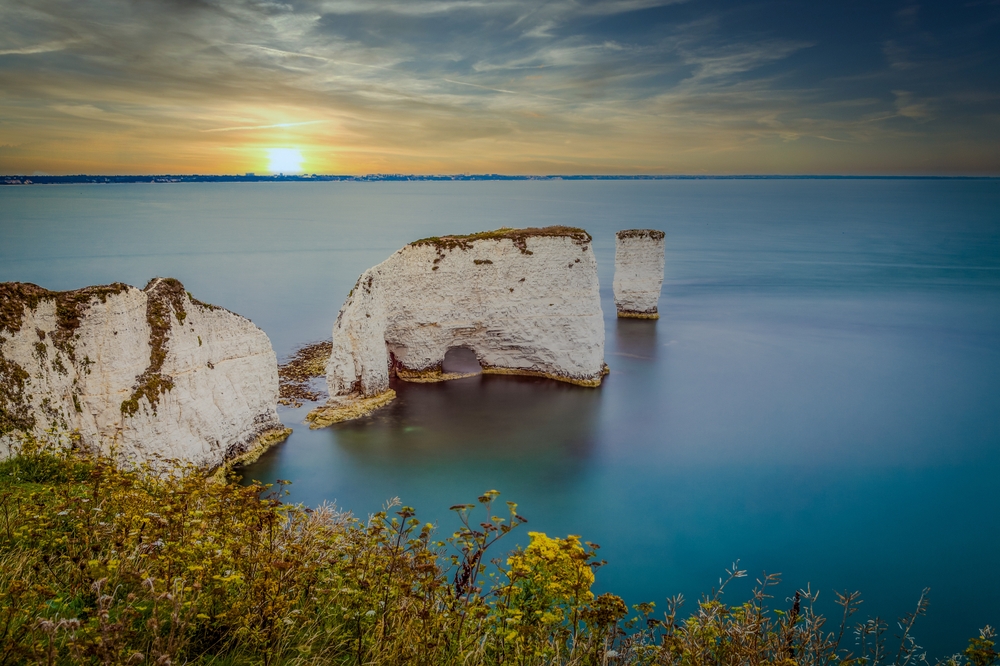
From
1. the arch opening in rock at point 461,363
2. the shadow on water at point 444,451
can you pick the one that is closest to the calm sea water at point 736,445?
the shadow on water at point 444,451

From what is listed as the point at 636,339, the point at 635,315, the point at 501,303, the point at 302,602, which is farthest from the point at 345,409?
the point at 635,315

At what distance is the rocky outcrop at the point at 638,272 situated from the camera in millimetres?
38281

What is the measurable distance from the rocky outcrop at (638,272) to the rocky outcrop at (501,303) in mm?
11622

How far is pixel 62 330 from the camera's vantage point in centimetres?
1380

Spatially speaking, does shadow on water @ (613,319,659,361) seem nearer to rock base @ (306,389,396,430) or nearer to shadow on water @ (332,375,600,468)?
shadow on water @ (332,375,600,468)

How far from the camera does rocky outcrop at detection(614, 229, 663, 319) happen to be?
38.3m

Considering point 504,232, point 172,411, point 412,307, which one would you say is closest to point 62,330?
point 172,411

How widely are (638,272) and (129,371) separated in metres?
31.0

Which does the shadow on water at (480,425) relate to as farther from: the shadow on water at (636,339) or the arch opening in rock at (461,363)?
the shadow on water at (636,339)

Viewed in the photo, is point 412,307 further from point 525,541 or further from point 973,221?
point 973,221

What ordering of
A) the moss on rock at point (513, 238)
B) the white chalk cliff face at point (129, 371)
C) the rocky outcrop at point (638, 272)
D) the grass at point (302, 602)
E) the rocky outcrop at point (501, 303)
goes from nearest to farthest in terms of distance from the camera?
the grass at point (302, 602) → the white chalk cliff face at point (129, 371) → the rocky outcrop at point (501, 303) → the moss on rock at point (513, 238) → the rocky outcrop at point (638, 272)

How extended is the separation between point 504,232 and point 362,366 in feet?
30.7

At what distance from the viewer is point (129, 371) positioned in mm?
14961

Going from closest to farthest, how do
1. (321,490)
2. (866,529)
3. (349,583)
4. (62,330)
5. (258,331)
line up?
1. (349,583)
2. (62,330)
3. (866,529)
4. (321,490)
5. (258,331)
